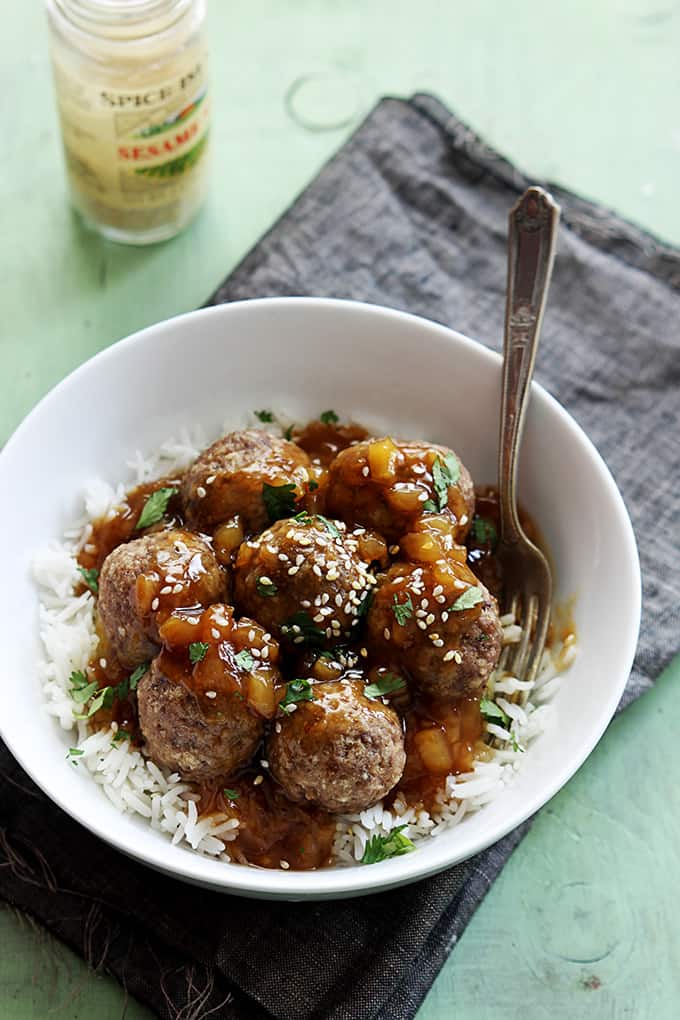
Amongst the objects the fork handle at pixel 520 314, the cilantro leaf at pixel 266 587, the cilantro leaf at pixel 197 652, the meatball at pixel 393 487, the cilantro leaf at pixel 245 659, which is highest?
the fork handle at pixel 520 314

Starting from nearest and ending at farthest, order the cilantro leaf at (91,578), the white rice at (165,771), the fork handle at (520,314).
Result: the white rice at (165,771), the fork handle at (520,314), the cilantro leaf at (91,578)

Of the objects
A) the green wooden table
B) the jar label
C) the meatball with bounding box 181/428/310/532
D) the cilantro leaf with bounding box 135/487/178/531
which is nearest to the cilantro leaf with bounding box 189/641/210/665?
the meatball with bounding box 181/428/310/532

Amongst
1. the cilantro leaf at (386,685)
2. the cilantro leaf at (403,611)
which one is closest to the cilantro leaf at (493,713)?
the cilantro leaf at (386,685)

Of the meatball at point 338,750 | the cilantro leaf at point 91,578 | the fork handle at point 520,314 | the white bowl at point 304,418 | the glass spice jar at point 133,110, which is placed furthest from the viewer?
the glass spice jar at point 133,110

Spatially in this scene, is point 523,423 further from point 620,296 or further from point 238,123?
point 238,123

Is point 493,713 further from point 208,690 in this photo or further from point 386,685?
point 208,690

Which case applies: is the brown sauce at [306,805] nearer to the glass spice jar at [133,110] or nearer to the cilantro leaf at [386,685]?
the cilantro leaf at [386,685]

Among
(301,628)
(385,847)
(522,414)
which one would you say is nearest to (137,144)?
(522,414)
